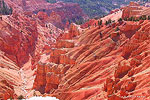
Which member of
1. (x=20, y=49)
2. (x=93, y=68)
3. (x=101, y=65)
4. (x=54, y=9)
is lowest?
(x=20, y=49)

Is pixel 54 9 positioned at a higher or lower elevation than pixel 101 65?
lower

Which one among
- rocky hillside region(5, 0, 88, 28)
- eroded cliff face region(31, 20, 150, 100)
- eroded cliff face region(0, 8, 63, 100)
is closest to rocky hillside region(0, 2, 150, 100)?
eroded cliff face region(31, 20, 150, 100)

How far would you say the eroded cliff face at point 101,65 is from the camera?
33.8 metres

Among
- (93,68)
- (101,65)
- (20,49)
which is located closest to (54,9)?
(20,49)

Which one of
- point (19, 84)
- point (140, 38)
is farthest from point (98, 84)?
point (19, 84)

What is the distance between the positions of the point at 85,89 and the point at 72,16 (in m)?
126

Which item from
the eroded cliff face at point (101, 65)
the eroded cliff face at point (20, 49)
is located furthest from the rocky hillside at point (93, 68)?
the eroded cliff face at point (20, 49)

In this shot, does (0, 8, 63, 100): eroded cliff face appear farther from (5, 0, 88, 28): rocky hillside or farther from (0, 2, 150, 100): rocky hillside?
(5, 0, 88, 28): rocky hillside

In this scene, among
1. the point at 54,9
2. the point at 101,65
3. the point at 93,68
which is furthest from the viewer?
the point at 54,9

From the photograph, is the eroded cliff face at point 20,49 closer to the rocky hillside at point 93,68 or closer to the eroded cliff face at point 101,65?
the rocky hillside at point 93,68

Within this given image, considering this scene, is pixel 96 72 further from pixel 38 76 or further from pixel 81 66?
pixel 38 76

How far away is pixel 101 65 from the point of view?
1859 inches

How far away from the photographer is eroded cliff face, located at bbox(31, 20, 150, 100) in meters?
33.8

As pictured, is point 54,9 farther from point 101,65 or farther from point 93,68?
point 101,65
